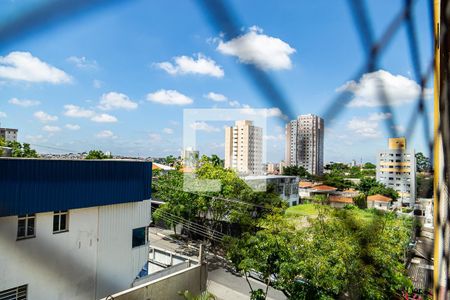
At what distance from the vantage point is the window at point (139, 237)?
14.3ft

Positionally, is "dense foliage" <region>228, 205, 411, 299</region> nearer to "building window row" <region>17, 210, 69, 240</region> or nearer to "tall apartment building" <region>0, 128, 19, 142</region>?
"building window row" <region>17, 210, 69, 240</region>

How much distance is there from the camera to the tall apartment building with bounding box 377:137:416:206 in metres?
0.43

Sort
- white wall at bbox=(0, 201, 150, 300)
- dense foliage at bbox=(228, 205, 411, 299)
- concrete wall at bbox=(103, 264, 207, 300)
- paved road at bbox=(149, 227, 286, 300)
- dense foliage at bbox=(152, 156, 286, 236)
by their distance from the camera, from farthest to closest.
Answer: dense foliage at bbox=(152, 156, 286, 236)
paved road at bbox=(149, 227, 286, 300)
dense foliage at bbox=(228, 205, 411, 299)
concrete wall at bbox=(103, 264, 207, 300)
white wall at bbox=(0, 201, 150, 300)

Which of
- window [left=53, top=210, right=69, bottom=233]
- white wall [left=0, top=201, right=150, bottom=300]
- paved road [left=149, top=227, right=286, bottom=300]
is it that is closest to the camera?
white wall [left=0, top=201, right=150, bottom=300]

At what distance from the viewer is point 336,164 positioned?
0.63 metres

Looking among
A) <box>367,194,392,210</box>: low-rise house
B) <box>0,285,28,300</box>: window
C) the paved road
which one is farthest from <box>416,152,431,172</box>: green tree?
the paved road

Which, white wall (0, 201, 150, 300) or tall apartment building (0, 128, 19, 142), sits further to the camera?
white wall (0, 201, 150, 300)

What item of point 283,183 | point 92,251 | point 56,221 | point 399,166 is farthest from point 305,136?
point 92,251

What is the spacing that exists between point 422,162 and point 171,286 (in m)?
4.34

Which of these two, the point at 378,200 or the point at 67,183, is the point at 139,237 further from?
the point at 378,200

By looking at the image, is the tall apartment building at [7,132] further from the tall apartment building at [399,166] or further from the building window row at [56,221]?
the building window row at [56,221]

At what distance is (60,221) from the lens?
3338mm

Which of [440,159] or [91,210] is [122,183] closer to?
[91,210]

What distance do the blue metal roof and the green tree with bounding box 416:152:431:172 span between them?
2.61 metres
